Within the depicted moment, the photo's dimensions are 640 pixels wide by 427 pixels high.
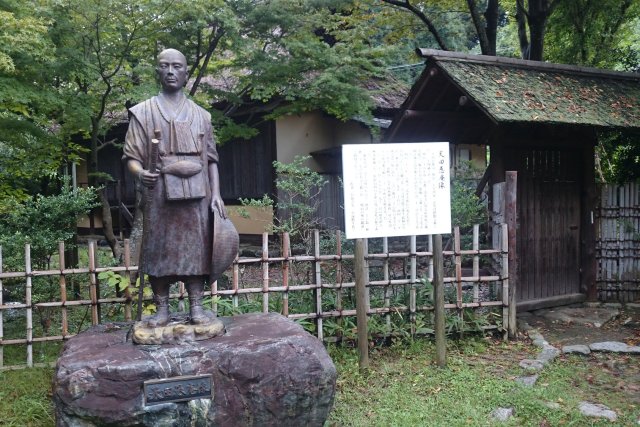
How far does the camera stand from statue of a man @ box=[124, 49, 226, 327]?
444 centimetres

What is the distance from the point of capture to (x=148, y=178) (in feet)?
14.3

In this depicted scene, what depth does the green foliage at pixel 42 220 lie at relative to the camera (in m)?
6.28

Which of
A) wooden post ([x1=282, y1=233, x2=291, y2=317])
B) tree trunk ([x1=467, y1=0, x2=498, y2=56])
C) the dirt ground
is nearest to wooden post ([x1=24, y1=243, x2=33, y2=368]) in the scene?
wooden post ([x1=282, y1=233, x2=291, y2=317])

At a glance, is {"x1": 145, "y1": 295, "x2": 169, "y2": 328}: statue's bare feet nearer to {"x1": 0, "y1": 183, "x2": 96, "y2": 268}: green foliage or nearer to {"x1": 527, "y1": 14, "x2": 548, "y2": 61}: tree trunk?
{"x1": 0, "y1": 183, "x2": 96, "y2": 268}: green foliage

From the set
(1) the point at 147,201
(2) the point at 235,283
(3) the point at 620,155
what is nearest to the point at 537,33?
(3) the point at 620,155

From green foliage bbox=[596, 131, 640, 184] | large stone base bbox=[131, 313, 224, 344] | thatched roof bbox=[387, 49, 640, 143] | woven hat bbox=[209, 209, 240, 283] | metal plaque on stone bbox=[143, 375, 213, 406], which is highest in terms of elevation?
thatched roof bbox=[387, 49, 640, 143]

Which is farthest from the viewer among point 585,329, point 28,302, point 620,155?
point 620,155

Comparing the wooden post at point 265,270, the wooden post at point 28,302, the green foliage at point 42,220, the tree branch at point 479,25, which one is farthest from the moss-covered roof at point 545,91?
the wooden post at point 28,302

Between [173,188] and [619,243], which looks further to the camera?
[619,243]

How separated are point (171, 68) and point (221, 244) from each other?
4.68 feet

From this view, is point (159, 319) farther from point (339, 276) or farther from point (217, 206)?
point (339, 276)

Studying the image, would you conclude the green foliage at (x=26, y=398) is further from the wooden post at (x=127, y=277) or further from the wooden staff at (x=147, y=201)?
the wooden staff at (x=147, y=201)

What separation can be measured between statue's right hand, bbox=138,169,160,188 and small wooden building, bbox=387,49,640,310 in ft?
14.0

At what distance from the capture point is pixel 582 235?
8758 mm
